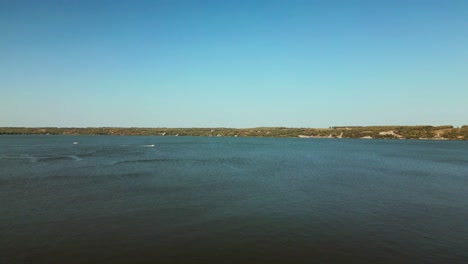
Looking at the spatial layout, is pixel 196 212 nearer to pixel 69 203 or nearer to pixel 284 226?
pixel 284 226

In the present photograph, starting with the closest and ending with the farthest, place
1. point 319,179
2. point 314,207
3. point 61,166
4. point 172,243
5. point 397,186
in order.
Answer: point 172,243, point 314,207, point 397,186, point 319,179, point 61,166

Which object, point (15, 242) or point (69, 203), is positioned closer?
point (15, 242)

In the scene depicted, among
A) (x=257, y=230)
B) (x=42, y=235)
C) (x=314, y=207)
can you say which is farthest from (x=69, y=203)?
Answer: (x=314, y=207)

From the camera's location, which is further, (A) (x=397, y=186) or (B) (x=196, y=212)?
(A) (x=397, y=186)

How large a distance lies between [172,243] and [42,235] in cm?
1025

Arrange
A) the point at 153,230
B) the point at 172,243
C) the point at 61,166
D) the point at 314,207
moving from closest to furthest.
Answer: the point at 172,243
the point at 153,230
the point at 314,207
the point at 61,166

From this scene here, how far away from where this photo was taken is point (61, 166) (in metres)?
64.1

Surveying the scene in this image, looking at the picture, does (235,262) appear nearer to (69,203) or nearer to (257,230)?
(257,230)

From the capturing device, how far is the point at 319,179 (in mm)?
51031

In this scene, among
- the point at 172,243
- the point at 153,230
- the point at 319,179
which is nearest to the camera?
the point at 172,243

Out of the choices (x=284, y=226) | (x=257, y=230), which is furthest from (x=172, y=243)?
(x=284, y=226)

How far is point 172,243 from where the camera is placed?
22.1 m

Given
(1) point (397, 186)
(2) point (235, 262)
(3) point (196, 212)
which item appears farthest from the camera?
(1) point (397, 186)

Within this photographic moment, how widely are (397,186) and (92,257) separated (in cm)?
4167
